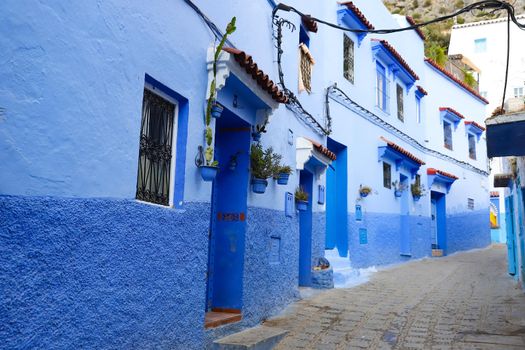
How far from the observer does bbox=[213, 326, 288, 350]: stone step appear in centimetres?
538

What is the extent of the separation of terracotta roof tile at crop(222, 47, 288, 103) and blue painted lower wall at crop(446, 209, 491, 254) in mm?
14434

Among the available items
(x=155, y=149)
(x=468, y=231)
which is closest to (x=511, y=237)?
(x=468, y=231)

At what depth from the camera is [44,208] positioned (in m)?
3.23

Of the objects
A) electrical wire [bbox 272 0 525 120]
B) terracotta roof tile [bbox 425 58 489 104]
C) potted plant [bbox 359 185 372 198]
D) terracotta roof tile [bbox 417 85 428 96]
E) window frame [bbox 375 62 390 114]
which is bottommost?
potted plant [bbox 359 185 372 198]

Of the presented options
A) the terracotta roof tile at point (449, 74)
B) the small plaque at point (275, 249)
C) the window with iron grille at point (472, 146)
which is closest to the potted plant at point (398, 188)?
the terracotta roof tile at point (449, 74)

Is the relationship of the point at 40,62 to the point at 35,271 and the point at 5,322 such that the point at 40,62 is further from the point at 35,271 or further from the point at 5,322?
the point at 5,322

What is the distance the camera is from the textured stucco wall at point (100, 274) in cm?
302

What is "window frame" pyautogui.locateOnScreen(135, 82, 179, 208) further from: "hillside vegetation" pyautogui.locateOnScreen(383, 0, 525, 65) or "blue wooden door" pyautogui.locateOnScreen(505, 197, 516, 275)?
"hillside vegetation" pyautogui.locateOnScreen(383, 0, 525, 65)

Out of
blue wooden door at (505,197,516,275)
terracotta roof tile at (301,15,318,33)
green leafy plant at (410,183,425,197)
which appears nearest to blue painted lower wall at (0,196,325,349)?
terracotta roof tile at (301,15,318,33)

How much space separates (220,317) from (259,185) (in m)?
1.78

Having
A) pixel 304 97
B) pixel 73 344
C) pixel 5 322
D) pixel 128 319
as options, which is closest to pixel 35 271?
pixel 5 322

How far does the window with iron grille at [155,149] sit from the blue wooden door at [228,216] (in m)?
1.38

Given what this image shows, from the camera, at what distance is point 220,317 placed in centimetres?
587

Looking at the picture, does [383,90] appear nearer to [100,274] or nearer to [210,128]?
[210,128]
